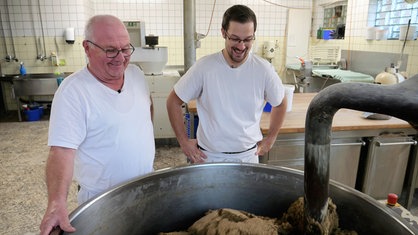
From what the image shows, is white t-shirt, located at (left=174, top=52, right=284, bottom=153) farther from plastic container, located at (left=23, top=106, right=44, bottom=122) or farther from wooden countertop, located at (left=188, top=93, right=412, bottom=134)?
plastic container, located at (left=23, top=106, right=44, bottom=122)

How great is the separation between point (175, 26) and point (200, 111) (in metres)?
4.37

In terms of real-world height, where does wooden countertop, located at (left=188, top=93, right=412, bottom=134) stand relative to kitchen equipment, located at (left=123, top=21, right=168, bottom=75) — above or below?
below

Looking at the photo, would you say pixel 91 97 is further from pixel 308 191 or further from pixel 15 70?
pixel 15 70

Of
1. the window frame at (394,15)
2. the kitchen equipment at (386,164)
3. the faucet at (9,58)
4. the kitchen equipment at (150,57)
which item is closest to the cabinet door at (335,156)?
the kitchen equipment at (386,164)

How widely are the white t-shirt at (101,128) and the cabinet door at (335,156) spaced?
45.2 inches

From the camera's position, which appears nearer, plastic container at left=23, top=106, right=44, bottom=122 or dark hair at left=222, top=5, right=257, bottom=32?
dark hair at left=222, top=5, right=257, bottom=32

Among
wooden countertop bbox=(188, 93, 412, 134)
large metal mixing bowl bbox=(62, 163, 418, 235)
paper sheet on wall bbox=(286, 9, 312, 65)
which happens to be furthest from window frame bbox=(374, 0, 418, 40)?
large metal mixing bowl bbox=(62, 163, 418, 235)

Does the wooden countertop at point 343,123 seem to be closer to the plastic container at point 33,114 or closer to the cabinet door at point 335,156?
the cabinet door at point 335,156

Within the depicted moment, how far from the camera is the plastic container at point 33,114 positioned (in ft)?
16.5

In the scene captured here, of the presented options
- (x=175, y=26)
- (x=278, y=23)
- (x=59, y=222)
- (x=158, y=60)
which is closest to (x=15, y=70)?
(x=175, y=26)

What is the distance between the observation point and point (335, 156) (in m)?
2.26

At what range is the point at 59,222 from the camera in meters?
0.77

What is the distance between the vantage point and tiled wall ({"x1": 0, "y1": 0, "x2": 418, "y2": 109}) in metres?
5.16

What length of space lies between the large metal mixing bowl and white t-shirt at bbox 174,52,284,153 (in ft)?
1.87
